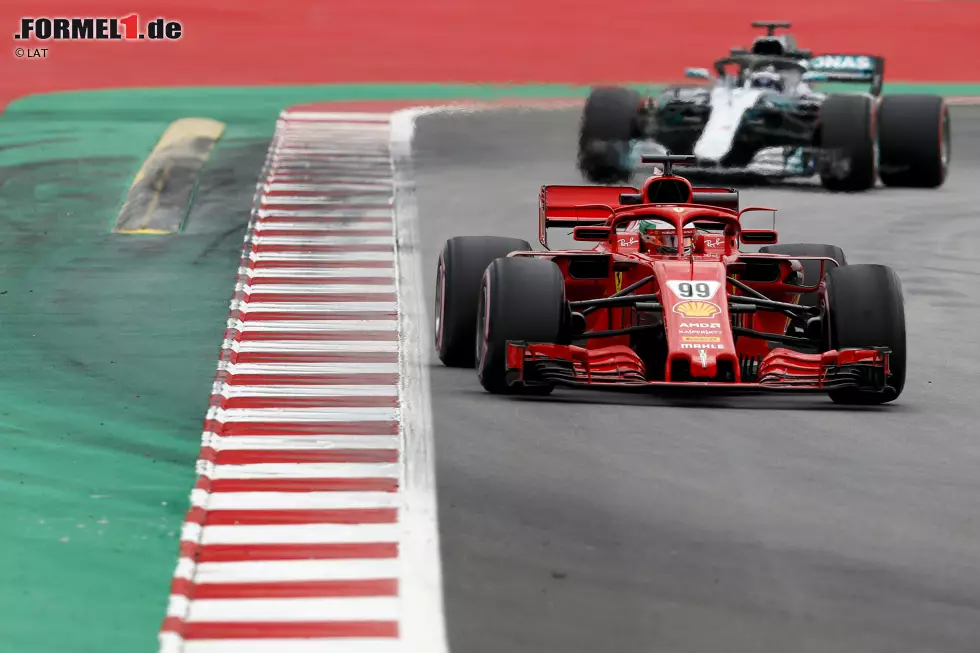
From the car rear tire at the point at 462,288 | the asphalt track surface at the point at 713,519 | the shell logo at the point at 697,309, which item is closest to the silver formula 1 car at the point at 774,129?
the asphalt track surface at the point at 713,519

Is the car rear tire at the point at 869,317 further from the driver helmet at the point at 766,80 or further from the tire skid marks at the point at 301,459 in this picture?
the driver helmet at the point at 766,80

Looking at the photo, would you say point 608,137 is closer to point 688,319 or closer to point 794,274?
point 794,274

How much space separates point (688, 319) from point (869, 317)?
1317 millimetres

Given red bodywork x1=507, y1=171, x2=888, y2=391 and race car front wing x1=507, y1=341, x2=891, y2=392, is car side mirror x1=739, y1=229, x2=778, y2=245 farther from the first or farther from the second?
race car front wing x1=507, y1=341, x2=891, y2=392

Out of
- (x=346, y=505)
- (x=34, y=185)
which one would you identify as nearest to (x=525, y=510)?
(x=346, y=505)

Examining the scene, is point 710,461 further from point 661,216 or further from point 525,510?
point 661,216

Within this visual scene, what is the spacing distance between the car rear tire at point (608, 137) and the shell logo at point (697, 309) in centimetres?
1370

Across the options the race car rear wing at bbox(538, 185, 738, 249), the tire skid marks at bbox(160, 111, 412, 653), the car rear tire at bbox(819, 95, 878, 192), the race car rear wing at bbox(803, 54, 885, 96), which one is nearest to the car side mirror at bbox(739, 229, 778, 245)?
the race car rear wing at bbox(538, 185, 738, 249)

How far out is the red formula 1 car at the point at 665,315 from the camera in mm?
13289

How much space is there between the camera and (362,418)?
14.0m

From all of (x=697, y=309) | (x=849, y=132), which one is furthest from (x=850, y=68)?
(x=697, y=309)

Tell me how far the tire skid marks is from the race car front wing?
107 cm

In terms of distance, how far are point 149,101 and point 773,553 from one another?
94.6 ft

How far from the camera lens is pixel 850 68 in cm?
2905
